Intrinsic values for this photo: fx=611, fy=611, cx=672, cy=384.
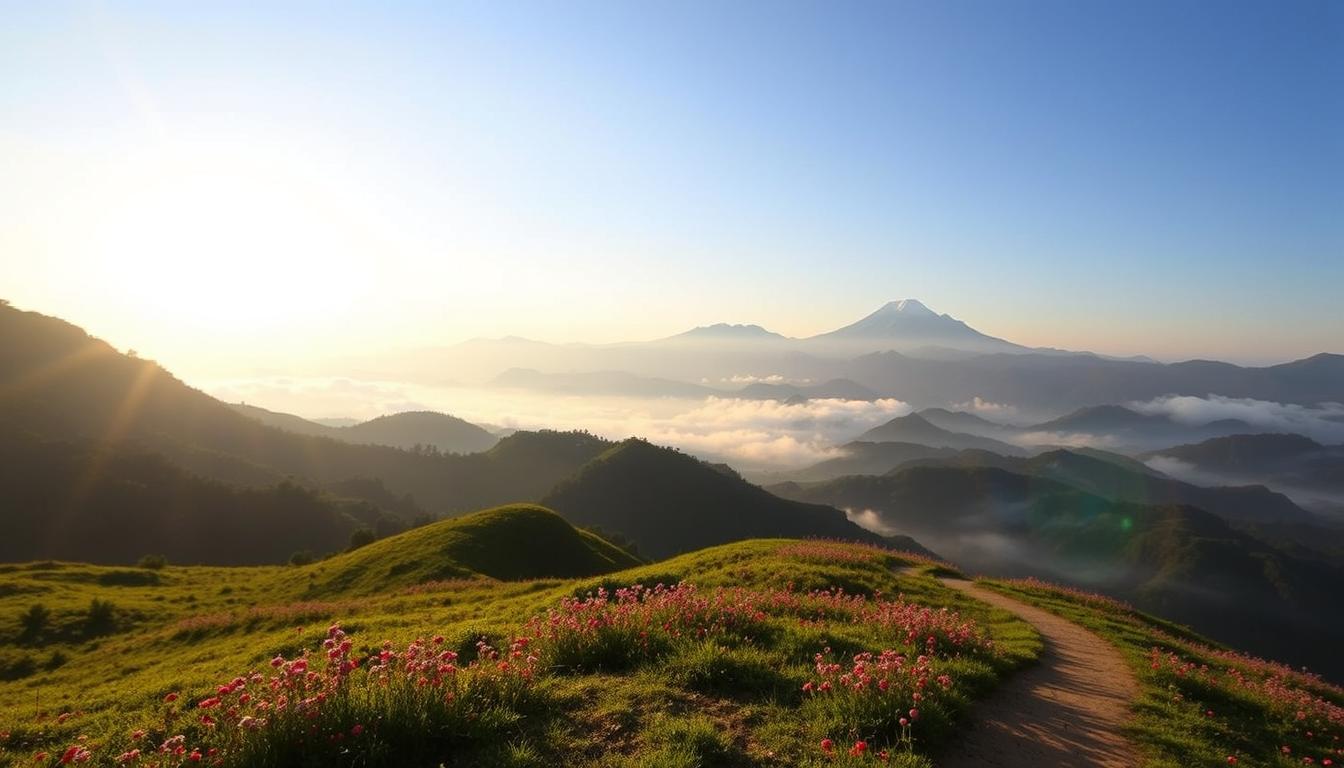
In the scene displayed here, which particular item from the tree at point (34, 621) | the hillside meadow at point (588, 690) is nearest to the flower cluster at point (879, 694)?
the hillside meadow at point (588, 690)

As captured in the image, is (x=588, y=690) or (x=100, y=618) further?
(x=100, y=618)

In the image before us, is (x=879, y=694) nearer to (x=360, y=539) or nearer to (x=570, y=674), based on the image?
(x=570, y=674)

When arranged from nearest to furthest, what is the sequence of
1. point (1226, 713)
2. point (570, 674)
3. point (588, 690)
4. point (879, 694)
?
point (879, 694), point (588, 690), point (570, 674), point (1226, 713)

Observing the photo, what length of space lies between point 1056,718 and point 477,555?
4307cm

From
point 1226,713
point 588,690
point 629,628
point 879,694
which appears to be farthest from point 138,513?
point 1226,713

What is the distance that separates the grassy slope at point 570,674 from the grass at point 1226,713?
257 centimetres

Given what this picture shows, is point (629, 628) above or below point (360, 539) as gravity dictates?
above

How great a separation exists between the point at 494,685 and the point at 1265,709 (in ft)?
51.5

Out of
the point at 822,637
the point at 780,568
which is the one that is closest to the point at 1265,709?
the point at 822,637

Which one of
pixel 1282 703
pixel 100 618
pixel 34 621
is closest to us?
pixel 1282 703

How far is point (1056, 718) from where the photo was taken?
11.2 m

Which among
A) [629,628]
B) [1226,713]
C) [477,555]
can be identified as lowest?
[477,555]

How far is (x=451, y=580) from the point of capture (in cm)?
3906

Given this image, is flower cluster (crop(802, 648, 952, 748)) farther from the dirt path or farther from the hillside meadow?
the dirt path
